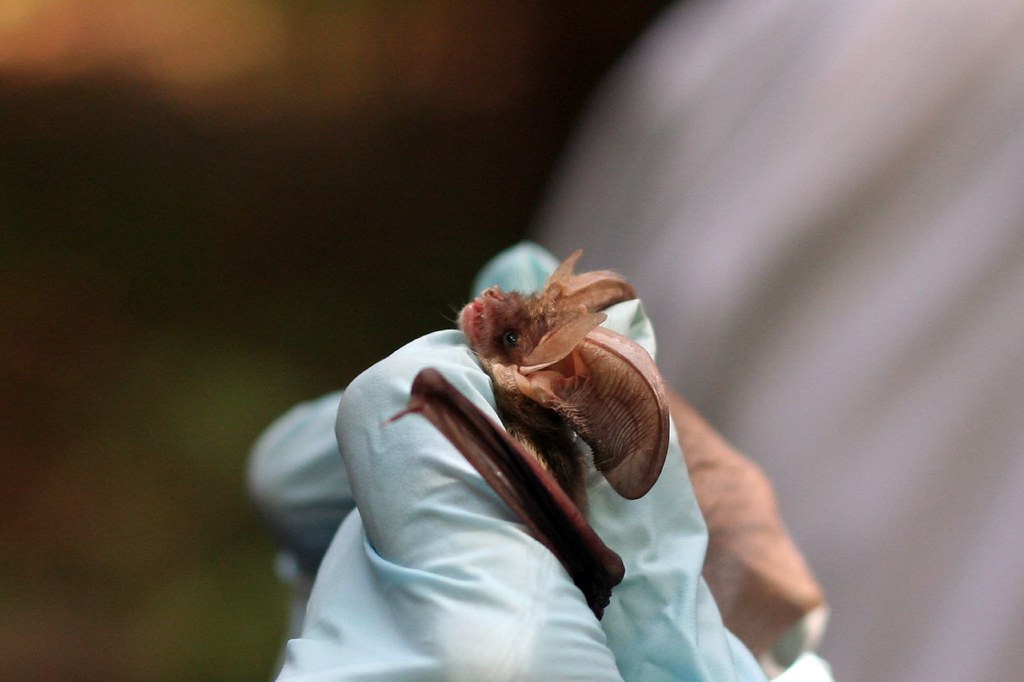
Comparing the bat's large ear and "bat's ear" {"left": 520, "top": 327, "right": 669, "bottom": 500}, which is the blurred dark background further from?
"bat's ear" {"left": 520, "top": 327, "right": 669, "bottom": 500}

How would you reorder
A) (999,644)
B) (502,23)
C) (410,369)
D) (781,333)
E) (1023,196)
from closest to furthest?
(410,369) → (999,644) → (1023,196) → (781,333) → (502,23)

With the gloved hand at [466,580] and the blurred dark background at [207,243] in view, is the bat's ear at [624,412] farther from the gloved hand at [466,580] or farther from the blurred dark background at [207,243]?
the blurred dark background at [207,243]

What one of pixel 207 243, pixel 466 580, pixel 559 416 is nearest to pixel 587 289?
pixel 559 416

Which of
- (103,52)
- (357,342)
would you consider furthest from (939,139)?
(103,52)

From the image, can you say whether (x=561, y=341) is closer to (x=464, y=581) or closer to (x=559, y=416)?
(x=559, y=416)

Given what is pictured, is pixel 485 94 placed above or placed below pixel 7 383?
above

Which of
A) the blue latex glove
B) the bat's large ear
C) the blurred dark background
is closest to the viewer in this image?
the blue latex glove

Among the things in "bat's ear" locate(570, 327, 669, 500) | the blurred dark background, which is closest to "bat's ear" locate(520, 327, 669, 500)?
"bat's ear" locate(570, 327, 669, 500)

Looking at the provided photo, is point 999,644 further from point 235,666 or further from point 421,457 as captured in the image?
point 235,666

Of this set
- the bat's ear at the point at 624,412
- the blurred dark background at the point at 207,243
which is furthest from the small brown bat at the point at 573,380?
the blurred dark background at the point at 207,243
